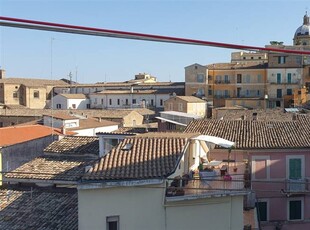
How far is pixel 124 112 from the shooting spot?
3566cm

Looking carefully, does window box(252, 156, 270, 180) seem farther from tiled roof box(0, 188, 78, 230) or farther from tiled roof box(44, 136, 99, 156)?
tiled roof box(0, 188, 78, 230)

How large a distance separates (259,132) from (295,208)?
2.87 meters

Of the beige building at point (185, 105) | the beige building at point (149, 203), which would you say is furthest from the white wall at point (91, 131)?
the beige building at point (149, 203)

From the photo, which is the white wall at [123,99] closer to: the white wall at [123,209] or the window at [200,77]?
the window at [200,77]

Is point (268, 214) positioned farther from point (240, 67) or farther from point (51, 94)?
point (51, 94)

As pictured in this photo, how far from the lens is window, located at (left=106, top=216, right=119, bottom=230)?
30.0 ft

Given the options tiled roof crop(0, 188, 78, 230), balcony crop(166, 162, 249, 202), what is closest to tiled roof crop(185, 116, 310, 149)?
Result: balcony crop(166, 162, 249, 202)

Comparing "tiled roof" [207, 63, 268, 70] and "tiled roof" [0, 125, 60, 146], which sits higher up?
"tiled roof" [207, 63, 268, 70]

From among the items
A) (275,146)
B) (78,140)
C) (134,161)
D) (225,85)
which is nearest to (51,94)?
(225,85)

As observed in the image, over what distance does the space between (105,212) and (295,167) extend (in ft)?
27.5

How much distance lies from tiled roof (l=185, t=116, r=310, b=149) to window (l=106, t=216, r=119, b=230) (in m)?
7.08

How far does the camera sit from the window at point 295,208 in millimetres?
15633

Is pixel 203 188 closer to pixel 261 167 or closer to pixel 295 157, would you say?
pixel 261 167

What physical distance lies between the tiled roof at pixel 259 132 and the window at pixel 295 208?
6.51 ft
